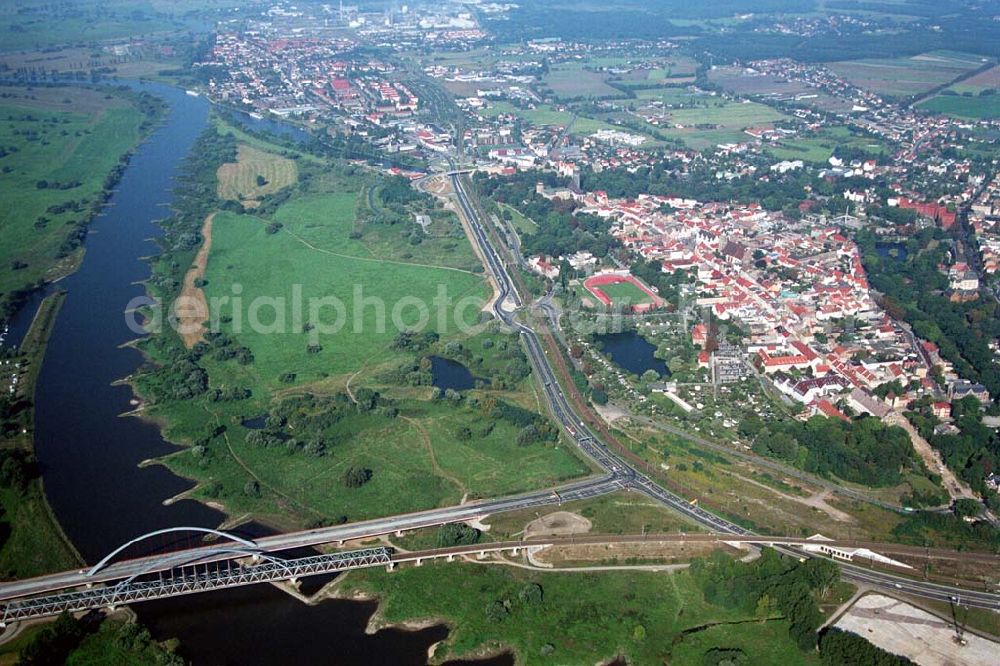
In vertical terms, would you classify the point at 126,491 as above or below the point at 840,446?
below

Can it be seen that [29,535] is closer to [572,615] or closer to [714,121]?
[572,615]

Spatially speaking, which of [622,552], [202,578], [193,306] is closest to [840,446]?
[622,552]

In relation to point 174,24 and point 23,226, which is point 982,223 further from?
point 174,24

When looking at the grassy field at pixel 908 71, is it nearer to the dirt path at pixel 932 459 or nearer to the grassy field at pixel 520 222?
the grassy field at pixel 520 222

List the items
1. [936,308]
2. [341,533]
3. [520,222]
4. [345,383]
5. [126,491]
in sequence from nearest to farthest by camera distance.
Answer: [341,533]
[126,491]
[345,383]
[936,308]
[520,222]

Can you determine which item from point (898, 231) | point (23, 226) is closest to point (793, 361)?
point (898, 231)
